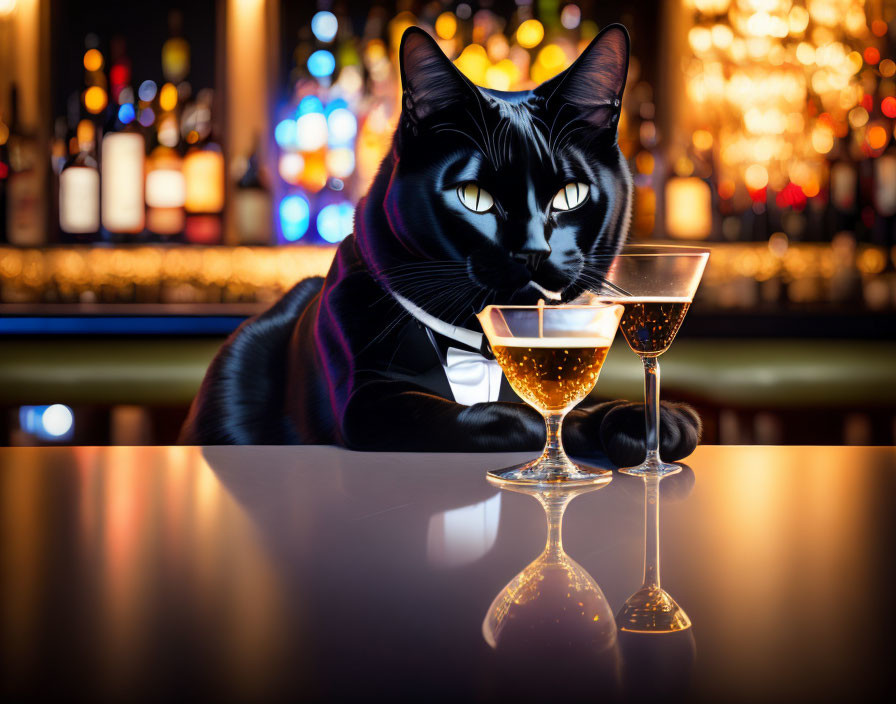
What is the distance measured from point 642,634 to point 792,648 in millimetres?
41

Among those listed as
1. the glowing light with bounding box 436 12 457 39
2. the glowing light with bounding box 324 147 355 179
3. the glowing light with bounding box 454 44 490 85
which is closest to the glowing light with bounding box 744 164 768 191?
the glowing light with bounding box 454 44 490 85

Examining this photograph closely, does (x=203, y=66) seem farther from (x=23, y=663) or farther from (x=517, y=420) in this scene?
(x=23, y=663)

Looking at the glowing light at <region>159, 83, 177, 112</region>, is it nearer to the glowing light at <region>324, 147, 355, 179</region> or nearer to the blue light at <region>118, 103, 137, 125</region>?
the blue light at <region>118, 103, 137, 125</region>

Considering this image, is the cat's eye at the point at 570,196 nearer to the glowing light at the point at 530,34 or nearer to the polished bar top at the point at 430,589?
Result: the polished bar top at the point at 430,589

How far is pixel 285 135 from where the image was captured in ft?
9.46

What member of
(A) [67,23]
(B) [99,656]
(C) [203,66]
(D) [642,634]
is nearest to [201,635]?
(B) [99,656]

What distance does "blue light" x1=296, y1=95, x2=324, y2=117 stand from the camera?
9.43 ft

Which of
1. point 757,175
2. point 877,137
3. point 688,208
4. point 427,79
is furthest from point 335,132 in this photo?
point 427,79

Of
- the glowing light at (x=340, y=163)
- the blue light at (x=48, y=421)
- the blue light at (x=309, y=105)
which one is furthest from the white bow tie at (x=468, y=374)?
the blue light at (x=309, y=105)

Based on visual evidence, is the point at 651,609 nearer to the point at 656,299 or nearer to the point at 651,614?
the point at 651,614

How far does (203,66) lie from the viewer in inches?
116

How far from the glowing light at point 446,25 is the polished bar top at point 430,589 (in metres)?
2.62

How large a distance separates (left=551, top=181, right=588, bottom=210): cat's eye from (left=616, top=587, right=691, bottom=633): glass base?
0.70 m

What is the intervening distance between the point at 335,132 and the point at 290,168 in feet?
0.62
